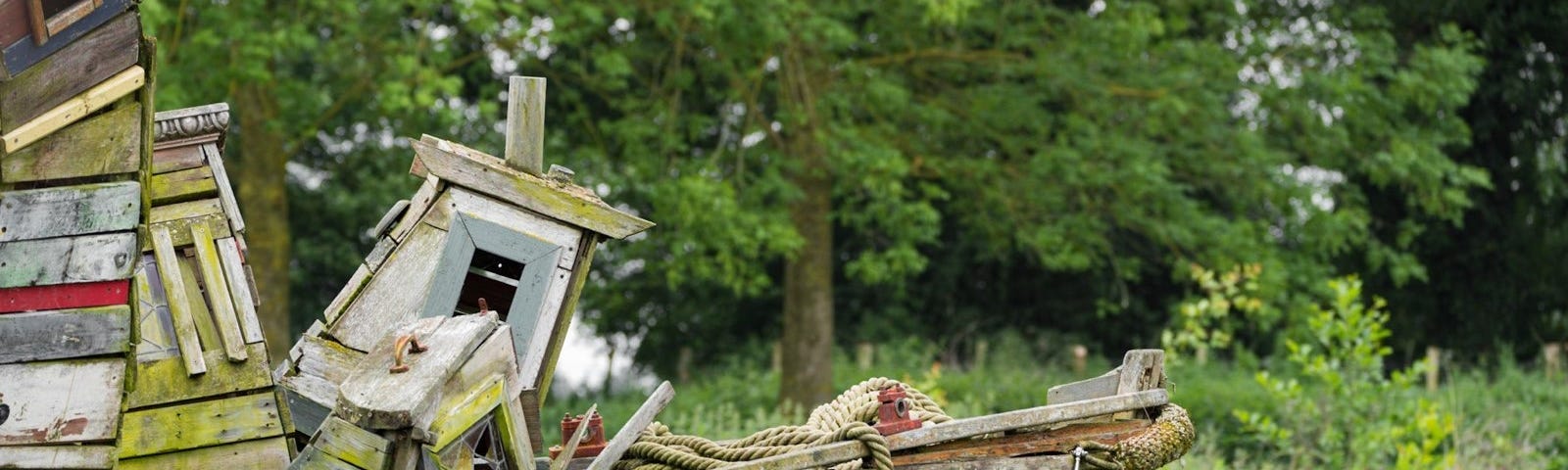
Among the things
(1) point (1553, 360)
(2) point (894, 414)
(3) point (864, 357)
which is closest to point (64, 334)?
(2) point (894, 414)

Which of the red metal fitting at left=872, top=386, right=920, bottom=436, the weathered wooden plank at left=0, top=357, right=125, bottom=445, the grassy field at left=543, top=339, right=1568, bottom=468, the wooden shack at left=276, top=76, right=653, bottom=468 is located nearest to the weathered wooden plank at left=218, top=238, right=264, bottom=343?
the wooden shack at left=276, top=76, right=653, bottom=468

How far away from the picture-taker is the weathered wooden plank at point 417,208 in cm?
376

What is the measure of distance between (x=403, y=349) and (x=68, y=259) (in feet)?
2.43

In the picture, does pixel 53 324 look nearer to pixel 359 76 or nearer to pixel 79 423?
pixel 79 423

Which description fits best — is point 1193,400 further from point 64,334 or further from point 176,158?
point 64,334

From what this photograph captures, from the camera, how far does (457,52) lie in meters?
14.0

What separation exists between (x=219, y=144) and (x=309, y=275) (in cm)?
1643

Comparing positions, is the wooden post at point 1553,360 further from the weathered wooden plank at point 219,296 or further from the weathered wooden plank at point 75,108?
the weathered wooden plank at point 75,108

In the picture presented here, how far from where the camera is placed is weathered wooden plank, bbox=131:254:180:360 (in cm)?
348

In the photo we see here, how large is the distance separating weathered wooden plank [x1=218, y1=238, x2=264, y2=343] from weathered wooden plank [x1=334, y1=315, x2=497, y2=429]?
0.77 meters

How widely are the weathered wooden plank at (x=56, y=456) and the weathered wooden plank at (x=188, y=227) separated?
2.30 feet

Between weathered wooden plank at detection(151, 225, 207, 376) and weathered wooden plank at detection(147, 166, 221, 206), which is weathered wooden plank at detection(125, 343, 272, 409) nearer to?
weathered wooden plank at detection(151, 225, 207, 376)

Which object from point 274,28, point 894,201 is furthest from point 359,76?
point 894,201

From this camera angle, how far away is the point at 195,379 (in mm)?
3545
